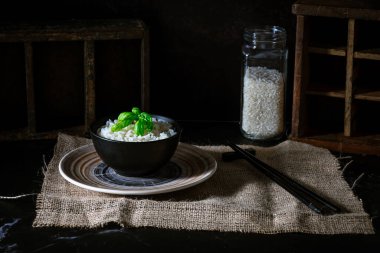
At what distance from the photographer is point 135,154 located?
1438mm

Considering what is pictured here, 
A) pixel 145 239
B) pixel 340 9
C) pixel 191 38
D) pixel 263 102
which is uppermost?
pixel 340 9

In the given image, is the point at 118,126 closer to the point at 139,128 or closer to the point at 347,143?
the point at 139,128

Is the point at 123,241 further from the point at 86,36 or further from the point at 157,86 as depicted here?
the point at 157,86

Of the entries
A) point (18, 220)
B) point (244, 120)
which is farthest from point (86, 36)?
A: point (18, 220)

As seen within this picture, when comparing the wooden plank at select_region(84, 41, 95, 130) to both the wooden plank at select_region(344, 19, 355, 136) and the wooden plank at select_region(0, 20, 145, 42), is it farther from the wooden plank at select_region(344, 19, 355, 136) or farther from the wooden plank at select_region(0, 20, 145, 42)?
the wooden plank at select_region(344, 19, 355, 136)

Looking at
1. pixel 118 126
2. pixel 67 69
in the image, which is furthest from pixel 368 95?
pixel 67 69

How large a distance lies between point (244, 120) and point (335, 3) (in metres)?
0.33

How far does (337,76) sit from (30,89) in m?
0.70

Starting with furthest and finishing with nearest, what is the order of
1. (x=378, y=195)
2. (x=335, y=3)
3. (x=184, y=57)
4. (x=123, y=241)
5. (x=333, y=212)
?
(x=184, y=57)
(x=335, y=3)
(x=378, y=195)
(x=333, y=212)
(x=123, y=241)

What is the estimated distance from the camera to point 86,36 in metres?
1.71

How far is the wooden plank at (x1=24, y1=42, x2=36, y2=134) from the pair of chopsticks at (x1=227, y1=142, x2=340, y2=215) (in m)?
0.46

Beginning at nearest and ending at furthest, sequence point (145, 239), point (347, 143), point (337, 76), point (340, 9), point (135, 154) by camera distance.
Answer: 1. point (145, 239)
2. point (135, 154)
3. point (340, 9)
4. point (347, 143)
5. point (337, 76)

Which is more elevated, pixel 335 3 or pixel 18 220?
pixel 335 3

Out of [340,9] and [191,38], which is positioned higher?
[340,9]
